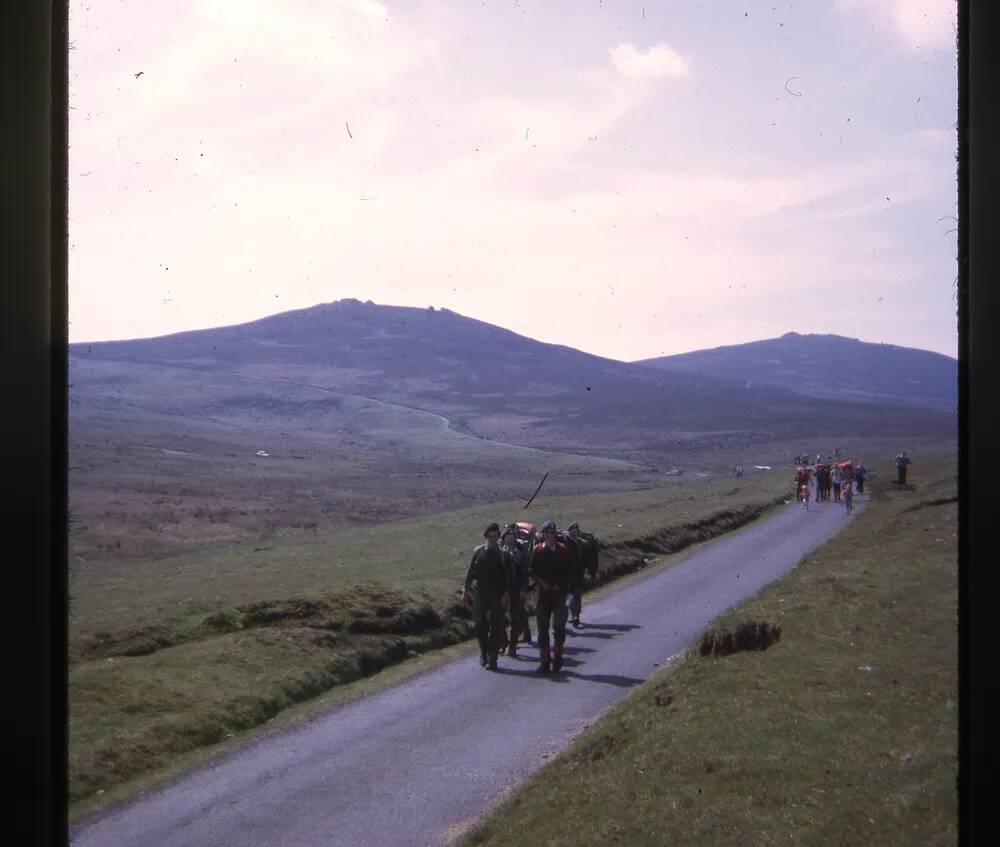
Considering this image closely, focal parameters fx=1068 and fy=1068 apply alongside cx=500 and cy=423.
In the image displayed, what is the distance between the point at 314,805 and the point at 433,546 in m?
23.4

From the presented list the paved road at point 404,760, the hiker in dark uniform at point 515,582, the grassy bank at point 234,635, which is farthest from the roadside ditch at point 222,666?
the hiker in dark uniform at point 515,582

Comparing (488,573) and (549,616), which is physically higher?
(488,573)

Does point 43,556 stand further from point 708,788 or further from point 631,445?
point 631,445

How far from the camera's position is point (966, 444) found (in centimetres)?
267

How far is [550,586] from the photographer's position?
14.2 metres

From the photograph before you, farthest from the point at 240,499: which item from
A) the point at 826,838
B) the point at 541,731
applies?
the point at 826,838

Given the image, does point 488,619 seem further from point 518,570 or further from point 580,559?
point 580,559

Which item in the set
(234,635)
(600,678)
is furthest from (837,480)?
(234,635)

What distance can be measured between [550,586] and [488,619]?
3.54 ft

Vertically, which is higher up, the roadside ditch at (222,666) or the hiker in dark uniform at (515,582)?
the hiker in dark uniform at (515,582)

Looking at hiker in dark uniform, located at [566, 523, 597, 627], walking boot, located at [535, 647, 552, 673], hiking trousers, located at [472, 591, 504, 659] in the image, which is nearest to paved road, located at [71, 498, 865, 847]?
walking boot, located at [535, 647, 552, 673]

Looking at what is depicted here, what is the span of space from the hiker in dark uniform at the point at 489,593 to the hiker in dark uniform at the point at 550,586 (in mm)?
632

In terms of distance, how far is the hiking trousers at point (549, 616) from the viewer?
1414 centimetres

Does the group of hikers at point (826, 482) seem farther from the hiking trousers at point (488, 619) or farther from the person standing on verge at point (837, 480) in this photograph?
the hiking trousers at point (488, 619)
